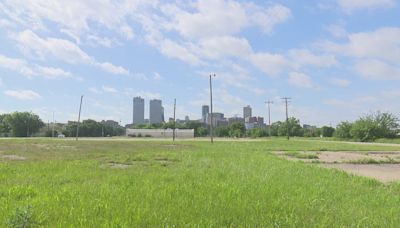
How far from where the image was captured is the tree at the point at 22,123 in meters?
137

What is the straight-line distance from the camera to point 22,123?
5428 inches

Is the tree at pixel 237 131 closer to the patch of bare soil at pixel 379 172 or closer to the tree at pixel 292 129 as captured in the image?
the tree at pixel 292 129

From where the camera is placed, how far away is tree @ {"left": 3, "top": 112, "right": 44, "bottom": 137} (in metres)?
137

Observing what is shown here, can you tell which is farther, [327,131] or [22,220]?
[327,131]

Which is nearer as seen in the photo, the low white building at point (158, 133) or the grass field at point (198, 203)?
the grass field at point (198, 203)

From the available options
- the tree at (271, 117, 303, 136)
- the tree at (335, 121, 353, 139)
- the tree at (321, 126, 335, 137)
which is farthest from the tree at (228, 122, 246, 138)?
the tree at (335, 121, 353, 139)

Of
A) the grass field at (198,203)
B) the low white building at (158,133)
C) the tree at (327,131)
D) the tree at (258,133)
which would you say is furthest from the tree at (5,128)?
the grass field at (198,203)

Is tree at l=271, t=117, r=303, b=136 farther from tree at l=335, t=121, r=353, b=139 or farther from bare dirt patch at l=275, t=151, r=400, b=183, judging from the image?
bare dirt patch at l=275, t=151, r=400, b=183

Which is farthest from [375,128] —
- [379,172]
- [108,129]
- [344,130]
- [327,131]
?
[108,129]

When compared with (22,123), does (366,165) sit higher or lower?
lower

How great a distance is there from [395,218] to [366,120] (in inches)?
3545

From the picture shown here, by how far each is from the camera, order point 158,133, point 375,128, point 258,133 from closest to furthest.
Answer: point 375,128, point 258,133, point 158,133

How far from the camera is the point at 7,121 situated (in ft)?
461

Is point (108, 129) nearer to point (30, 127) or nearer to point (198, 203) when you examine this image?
point (30, 127)
